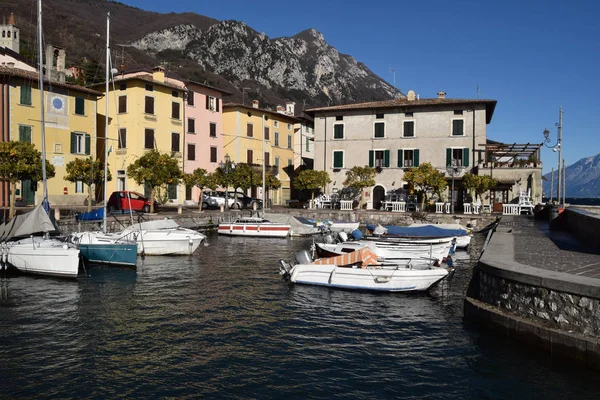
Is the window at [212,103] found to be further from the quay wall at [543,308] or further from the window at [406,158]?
the quay wall at [543,308]

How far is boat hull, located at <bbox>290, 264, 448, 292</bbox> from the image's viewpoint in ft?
58.6

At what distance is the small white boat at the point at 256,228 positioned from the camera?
121 ft

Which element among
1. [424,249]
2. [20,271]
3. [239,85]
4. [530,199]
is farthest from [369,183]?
[239,85]

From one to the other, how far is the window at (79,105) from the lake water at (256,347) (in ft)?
90.6

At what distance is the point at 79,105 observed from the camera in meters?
43.7

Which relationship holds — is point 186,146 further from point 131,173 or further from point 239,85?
point 239,85

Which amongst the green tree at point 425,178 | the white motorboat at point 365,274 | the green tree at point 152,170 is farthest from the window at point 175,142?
the white motorboat at point 365,274

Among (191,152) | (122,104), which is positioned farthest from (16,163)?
(191,152)

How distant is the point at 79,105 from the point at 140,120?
5.86 m

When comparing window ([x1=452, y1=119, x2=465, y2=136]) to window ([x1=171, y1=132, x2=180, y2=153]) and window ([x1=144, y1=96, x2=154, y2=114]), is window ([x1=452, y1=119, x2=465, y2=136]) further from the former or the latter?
window ([x1=144, y1=96, x2=154, y2=114])

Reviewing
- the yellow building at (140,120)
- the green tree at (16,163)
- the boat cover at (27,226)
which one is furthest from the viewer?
the yellow building at (140,120)

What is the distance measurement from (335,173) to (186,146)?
1632 cm

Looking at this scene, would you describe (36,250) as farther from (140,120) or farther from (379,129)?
(379,129)

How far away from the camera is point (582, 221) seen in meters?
21.6
